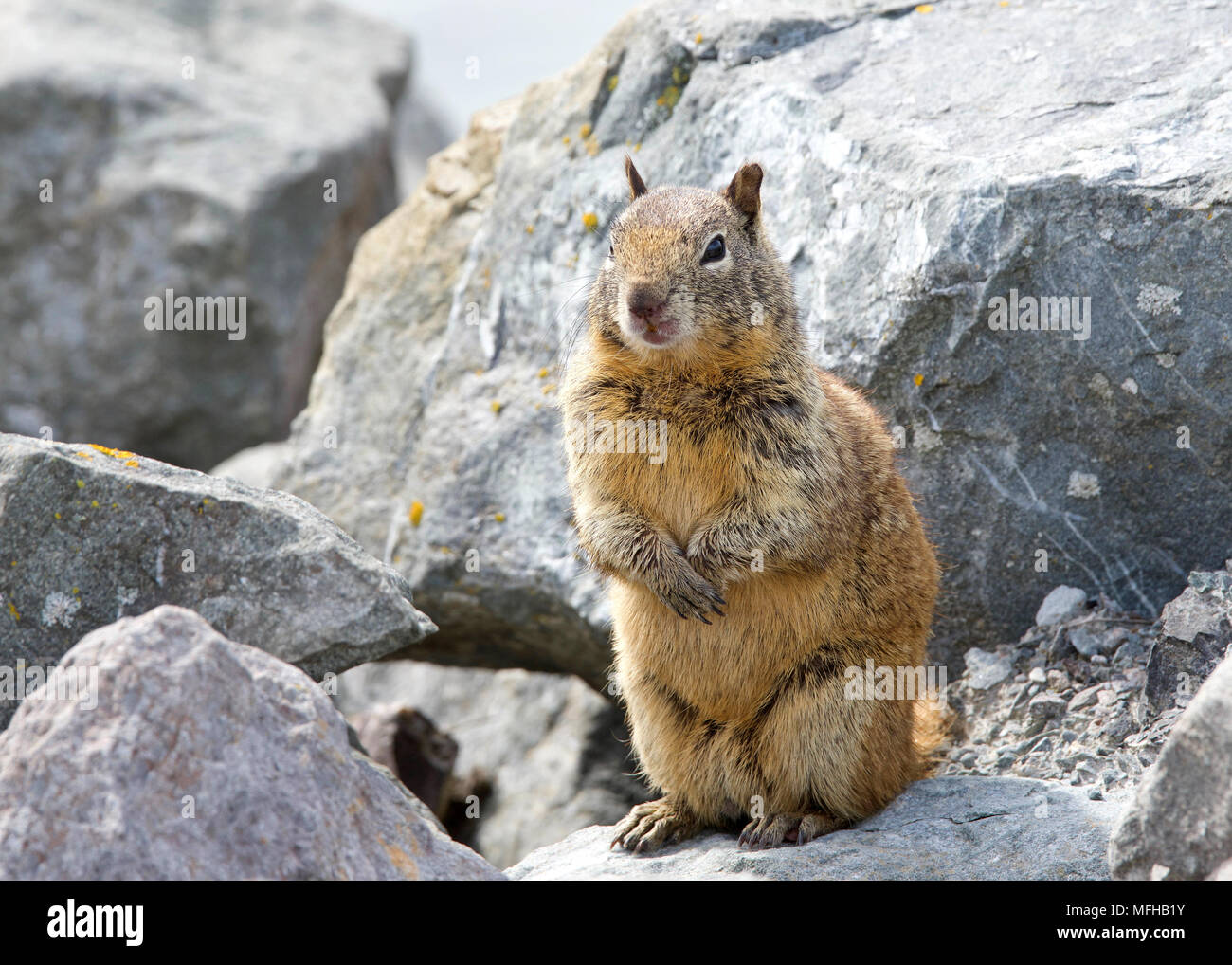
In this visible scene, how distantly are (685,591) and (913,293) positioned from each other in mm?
2205

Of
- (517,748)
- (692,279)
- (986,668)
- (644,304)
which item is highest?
(692,279)

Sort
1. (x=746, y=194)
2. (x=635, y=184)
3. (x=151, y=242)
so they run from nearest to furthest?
(x=746, y=194) → (x=635, y=184) → (x=151, y=242)

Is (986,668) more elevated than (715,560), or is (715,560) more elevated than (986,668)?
(715,560)

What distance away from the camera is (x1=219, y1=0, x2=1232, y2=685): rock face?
633cm

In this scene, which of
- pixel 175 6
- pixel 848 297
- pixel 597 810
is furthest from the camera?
pixel 175 6

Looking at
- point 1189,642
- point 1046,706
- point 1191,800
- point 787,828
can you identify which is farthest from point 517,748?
point 1191,800

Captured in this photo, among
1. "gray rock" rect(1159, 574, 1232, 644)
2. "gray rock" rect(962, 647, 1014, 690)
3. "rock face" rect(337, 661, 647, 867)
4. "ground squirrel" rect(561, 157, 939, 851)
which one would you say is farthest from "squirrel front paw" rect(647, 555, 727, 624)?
"rock face" rect(337, 661, 647, 867)

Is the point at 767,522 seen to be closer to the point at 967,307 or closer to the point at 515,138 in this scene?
the point at 967,307

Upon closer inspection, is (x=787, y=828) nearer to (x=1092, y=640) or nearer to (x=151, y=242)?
(x=1092, y=640)

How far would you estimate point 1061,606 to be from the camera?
6.61 metres

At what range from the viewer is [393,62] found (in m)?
16.6

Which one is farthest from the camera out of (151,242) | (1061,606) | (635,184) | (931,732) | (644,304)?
(151,242)

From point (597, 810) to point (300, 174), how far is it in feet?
25.1
